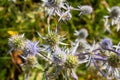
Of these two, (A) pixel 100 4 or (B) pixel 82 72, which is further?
(A) pixel 100 4

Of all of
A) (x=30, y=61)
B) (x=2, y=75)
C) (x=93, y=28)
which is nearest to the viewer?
(x=30, y=61)

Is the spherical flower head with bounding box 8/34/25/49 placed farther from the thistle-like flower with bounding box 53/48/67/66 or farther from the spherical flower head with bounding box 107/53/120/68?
the spherical flower head with bounding box 107/53/120/68

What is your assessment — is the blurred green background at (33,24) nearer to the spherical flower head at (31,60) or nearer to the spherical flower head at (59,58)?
the spherical flower head at (31,60)

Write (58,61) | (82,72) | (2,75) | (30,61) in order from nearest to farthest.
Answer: (58,61)
(30,61)
(2,75)
(82,72)

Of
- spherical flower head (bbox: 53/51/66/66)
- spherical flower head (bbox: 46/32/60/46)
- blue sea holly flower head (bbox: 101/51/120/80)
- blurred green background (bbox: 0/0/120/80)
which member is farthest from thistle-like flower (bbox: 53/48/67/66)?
blurred green background (bbox: 0/0/120/80)

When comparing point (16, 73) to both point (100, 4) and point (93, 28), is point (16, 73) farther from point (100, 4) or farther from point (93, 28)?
point (100, 4)

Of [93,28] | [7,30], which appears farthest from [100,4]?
[7,30]
